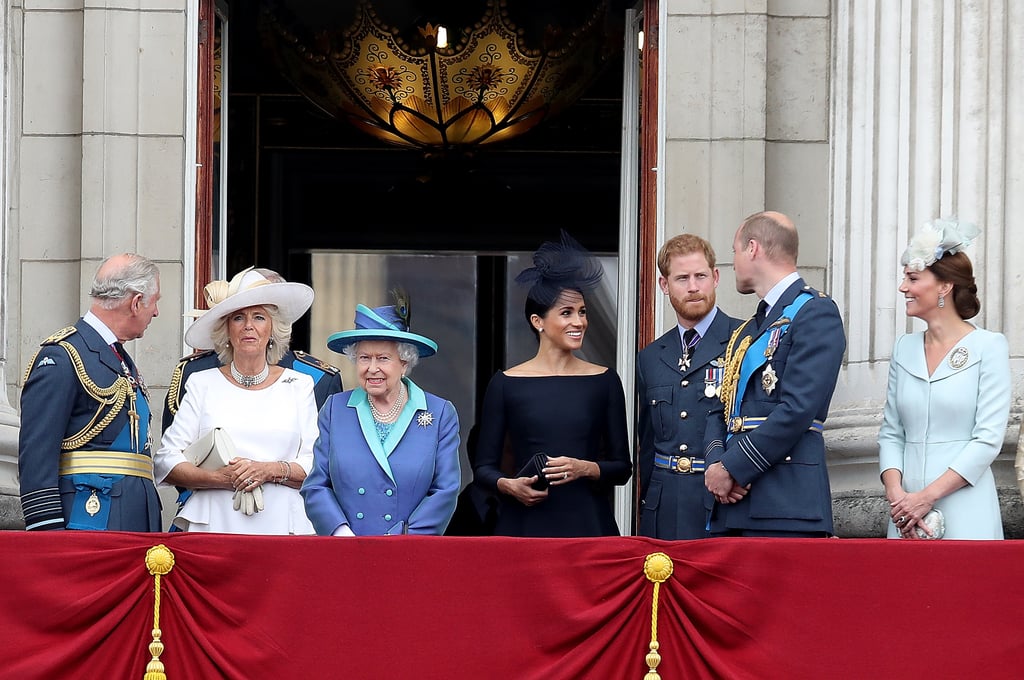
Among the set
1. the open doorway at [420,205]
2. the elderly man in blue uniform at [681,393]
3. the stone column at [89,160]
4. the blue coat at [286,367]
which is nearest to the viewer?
the elderly man in blue uniform at [681,393]

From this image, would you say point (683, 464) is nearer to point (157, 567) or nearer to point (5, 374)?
point (157, 567)

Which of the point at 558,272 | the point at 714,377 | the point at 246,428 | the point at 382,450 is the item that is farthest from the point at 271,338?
the point at 714,377

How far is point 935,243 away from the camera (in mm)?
6121

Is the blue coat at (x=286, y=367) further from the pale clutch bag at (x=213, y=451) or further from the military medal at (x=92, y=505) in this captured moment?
the military medal at (x=92, y=505)

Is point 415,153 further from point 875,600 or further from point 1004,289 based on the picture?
point 875,600

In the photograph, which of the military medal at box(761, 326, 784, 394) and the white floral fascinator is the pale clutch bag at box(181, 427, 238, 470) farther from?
the white floral fascinator

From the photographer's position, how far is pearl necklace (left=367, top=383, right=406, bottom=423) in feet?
20.7

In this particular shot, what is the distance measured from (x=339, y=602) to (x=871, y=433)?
9.86ft

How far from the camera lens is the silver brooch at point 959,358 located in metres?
6.05

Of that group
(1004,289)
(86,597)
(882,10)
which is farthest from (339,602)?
(882,10)

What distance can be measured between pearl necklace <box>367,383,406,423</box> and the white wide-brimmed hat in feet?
1.95

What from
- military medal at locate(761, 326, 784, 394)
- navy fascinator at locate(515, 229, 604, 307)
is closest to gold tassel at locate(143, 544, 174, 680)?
navy fascinator at locate(515, 229, 604, 307)

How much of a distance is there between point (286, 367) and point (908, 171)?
118 inches

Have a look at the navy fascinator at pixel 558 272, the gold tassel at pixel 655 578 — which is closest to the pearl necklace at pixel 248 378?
the navy fascinator at pixel 558 272
